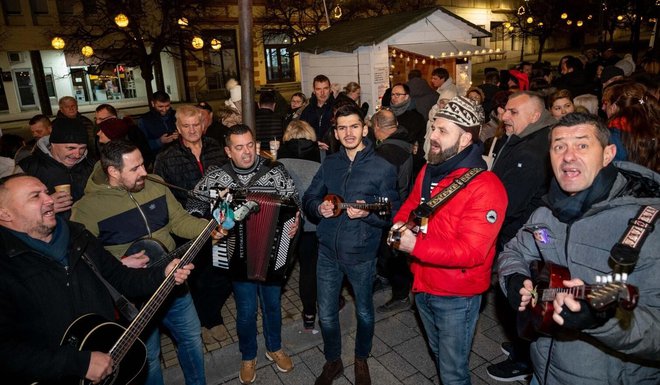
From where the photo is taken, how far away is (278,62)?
1411 inches

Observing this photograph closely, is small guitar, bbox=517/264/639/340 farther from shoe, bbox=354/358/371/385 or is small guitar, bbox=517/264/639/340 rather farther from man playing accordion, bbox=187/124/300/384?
man playing accordion, bbox=187/124/300/384

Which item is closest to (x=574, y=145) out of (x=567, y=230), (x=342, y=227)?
(x=567, y=230)

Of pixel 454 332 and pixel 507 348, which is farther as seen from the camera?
pixel 507 348

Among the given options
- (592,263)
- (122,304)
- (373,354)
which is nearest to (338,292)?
(373,354)

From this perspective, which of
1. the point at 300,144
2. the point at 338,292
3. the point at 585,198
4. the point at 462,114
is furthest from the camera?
the point at 300,144

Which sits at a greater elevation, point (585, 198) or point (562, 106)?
point (562, 106)

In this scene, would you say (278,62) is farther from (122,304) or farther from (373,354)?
(122,304)

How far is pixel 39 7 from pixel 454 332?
112 feet

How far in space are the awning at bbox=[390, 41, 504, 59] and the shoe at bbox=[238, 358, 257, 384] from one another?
35.9 ft

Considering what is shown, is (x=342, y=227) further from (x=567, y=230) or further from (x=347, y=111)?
(x=567, y=230)

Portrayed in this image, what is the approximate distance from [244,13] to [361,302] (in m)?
3.83

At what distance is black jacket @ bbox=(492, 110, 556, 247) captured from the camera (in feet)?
14.0

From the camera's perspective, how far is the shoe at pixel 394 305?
5520 mm

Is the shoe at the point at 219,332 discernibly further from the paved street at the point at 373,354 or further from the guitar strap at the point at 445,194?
the guitar strap at the point at 445,194
